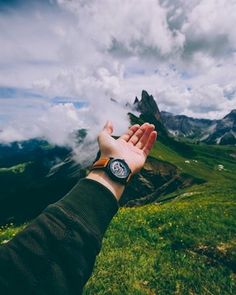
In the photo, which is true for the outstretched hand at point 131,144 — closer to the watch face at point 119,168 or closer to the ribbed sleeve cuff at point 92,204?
→ the watch face at point 119,168

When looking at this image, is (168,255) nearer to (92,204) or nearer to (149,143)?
(149,143)

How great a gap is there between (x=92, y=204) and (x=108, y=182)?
0.39 metres

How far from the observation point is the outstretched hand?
367 centimetres

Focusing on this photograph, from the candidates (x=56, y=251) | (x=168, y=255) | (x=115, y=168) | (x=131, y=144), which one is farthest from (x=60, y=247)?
(x=168, y=255)

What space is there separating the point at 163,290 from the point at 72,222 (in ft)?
22.2

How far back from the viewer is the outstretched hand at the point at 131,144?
145 inches

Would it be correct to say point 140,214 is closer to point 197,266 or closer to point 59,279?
point 197,266

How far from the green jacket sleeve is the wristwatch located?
0.45 m

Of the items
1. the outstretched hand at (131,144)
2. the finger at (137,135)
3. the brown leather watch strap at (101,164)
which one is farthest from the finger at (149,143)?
the brown leather watch strap at (101,164)

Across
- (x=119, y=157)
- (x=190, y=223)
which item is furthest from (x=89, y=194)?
(x=190, y=223)

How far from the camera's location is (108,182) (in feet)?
9.86

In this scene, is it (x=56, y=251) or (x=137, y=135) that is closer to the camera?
(x=56, y=251)

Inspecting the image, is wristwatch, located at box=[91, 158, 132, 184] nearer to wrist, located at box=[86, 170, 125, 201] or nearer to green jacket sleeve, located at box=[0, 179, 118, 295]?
wrist, located at box=[86, 170, 125, 201]

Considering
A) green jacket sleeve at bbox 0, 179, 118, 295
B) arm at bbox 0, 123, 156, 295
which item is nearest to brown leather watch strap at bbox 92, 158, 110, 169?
arm at bbox 0, 123, 156, 295
